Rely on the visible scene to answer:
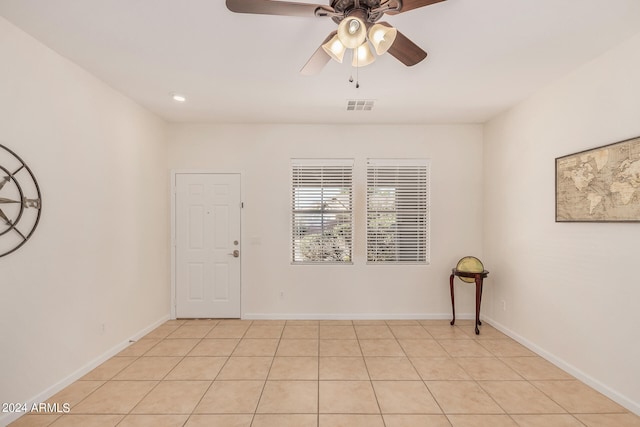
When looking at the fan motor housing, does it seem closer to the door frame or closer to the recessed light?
the recessed light

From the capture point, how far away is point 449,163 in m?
4.61

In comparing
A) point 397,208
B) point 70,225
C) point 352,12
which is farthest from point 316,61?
point 397,208

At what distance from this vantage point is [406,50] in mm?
1997

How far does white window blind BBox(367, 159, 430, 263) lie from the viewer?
4.61 metres

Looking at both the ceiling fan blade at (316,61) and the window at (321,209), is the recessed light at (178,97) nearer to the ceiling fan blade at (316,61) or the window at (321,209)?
the window at (321,209)

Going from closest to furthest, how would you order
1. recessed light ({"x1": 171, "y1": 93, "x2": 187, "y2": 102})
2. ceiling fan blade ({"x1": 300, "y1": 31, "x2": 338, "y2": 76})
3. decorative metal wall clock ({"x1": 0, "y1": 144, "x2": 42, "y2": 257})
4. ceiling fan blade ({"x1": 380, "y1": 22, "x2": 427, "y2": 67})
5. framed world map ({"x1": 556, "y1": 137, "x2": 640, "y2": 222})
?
ceiling fan blade ({"x1": 380, "y1": 22, "x2": 427, "y2": 67}) < ceiling fan blade ({"x1": 300, "y1": 31, "x2": 338, "y2": 76}) < decorative metal wall clock ({"x1": 0, "y1": 144, "x2": 42, "y2": 257}) < framed world map ({"x1": 556, "y1": 137, "x2": 640, "y2": 222}) < recessed light ({"x1": 171, "y1": 93, "x2": 187, "y2": 102})

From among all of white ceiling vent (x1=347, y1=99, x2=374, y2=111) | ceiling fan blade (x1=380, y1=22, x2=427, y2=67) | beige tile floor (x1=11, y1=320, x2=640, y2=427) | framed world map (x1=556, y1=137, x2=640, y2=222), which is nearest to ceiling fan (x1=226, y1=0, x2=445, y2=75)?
ceiling fan blade (x1=380, y1=22, x2=427, y2=67)

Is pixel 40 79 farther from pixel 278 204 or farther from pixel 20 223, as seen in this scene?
pixel 278 204

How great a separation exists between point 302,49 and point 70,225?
252 centimetres

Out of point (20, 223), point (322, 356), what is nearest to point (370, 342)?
point (322, 356)

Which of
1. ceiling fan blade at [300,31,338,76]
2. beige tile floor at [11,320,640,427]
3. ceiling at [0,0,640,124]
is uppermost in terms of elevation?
ceiling at [0,0,640,124]

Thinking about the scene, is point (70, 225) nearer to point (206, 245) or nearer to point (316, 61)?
point (206, 245)

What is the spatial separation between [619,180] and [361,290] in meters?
3.05

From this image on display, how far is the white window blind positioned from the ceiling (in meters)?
0.94
